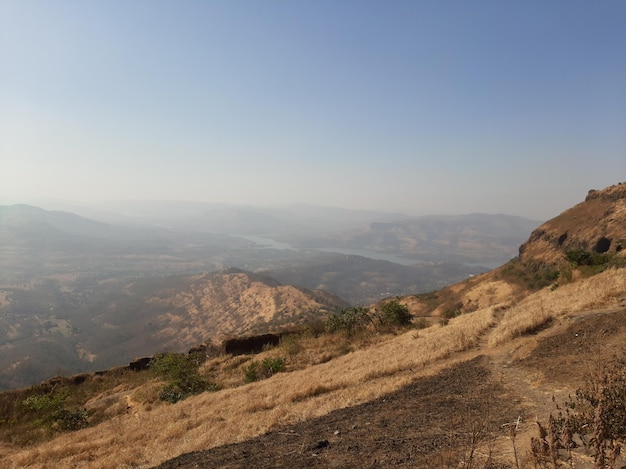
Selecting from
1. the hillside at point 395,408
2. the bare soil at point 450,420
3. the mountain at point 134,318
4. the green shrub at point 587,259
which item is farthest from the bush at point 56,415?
the mountain at point 134,318

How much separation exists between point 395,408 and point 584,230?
5771cm

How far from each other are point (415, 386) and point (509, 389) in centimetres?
251

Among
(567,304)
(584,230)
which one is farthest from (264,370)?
(584,230)

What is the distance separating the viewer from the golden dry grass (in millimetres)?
8328

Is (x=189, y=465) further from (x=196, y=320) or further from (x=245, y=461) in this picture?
(x=196, y=320)

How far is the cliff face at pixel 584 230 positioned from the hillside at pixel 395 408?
3354 cm

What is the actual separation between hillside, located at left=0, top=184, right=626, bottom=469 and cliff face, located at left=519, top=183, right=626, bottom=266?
33.5m

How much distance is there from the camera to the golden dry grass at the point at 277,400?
8328 mm

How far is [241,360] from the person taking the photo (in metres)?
20.8

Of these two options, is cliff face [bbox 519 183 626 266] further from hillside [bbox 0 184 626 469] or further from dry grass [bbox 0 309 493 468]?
dry grass [bbox 0 309 493 468]

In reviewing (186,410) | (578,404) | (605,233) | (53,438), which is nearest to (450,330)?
(578,404)

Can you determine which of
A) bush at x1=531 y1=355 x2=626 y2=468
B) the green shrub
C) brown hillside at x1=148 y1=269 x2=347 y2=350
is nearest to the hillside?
bush at x1=531 y1=355 x2=626 y2=468

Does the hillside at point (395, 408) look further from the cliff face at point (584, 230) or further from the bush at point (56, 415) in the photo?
the cliff face at point (584, 230)

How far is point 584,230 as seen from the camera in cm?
5031
